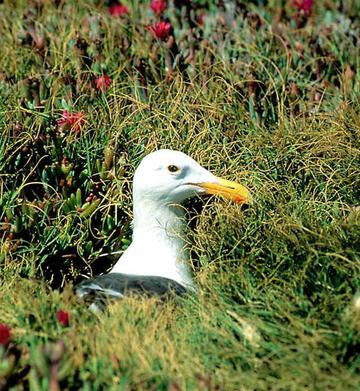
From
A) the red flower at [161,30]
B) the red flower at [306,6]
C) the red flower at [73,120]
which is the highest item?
the red flower at [306,6]

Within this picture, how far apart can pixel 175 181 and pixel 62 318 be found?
4.00 ft

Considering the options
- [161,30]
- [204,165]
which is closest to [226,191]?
[204,165]

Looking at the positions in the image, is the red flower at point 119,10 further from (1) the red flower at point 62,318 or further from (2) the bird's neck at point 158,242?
(1) the red flower at point 62,318

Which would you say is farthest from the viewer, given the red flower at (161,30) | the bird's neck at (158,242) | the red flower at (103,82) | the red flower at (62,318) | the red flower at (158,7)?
the red flower at (158,7)

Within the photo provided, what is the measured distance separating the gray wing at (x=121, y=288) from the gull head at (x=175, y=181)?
17.4 inches

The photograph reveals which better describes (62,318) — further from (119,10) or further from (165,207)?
(119,10)

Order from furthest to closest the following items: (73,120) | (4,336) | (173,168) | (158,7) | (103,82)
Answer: (158,7) < (103,82) < (73,120) < (173,168) < (4,336)

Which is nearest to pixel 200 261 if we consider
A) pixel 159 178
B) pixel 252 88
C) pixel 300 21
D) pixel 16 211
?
pixel 159 178

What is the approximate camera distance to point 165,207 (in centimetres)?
520

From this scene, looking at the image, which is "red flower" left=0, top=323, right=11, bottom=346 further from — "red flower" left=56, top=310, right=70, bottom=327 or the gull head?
the gull head

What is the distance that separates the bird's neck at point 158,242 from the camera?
201 inches

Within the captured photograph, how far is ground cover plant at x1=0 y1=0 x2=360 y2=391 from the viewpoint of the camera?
3.93 meters

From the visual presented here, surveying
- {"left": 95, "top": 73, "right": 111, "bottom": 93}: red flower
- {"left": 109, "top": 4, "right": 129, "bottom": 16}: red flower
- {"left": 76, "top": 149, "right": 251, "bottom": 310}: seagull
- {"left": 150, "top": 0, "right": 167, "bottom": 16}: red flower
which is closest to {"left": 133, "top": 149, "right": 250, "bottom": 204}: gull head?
{"left": 76, "top": 149, "right": 251, "bottom": 310}: seagull

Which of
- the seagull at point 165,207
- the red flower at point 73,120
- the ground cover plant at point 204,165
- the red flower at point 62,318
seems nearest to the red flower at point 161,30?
the ground cover plant at point 204,165
